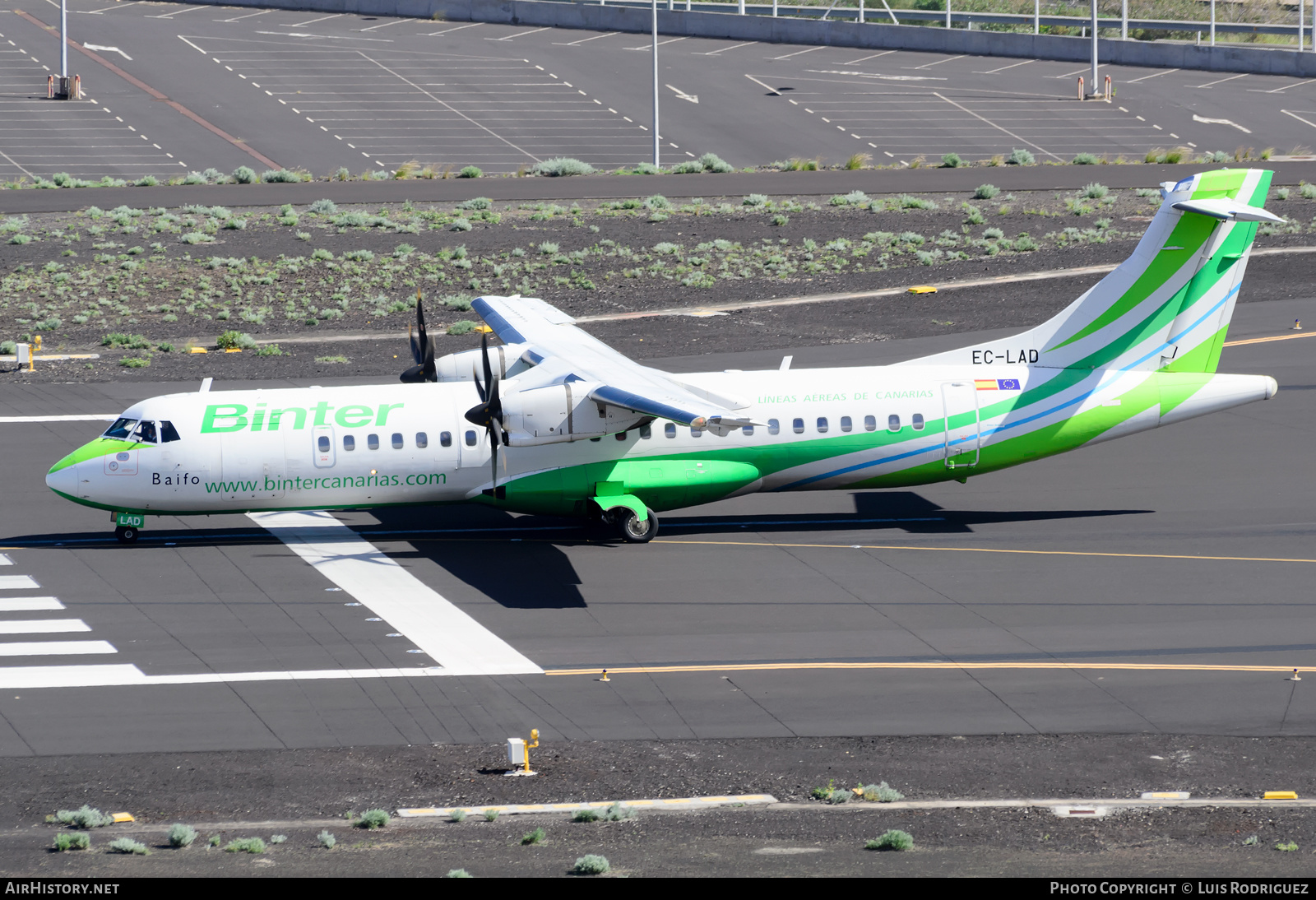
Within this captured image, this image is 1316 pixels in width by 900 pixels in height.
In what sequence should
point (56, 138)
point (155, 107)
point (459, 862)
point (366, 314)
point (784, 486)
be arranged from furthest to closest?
point (155, 107) < point (56, 138) < point (366, 314) < point (784, 486) < point (459, 862)

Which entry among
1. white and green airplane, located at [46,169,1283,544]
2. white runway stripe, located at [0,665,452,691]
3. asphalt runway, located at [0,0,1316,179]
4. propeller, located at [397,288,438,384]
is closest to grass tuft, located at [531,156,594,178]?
asphalt runway, located at [0,0,1316,179]

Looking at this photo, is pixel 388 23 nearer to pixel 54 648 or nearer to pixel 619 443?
pixel 619 443

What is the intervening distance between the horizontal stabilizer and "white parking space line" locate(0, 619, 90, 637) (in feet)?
76.7

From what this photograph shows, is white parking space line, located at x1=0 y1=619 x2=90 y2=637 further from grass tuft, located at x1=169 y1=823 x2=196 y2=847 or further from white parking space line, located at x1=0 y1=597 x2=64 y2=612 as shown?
grass tuft, located at x1=169 y1=823 x2=196 y2=847

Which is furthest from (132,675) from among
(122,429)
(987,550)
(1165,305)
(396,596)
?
(1165,305)

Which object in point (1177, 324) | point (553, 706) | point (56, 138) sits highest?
point (56, 138)

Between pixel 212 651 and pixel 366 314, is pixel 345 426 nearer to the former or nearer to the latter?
pixel 212 651

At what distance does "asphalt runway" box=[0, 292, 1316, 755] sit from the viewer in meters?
21.5

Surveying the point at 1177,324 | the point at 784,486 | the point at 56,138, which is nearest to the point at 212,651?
the point at 784,486

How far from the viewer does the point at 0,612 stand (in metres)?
26.0

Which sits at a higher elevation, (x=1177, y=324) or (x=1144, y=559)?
(x=1177, y=324)

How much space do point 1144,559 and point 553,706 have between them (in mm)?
13292

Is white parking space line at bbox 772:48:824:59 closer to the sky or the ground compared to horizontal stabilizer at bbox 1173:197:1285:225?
closer to the sky

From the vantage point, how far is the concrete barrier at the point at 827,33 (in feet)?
332
